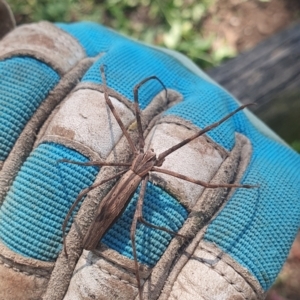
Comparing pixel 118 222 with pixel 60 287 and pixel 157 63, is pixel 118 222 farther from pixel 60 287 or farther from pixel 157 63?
pixel 157 63

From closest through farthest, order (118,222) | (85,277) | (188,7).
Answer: (85,277), (118,222), (188,7)

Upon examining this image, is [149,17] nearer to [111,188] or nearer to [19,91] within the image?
[19,91]

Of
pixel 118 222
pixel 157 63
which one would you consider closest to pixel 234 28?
pixel 157 63

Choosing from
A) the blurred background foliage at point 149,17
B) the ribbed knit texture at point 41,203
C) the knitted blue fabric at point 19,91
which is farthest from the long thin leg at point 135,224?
the blurred background foliage at point 149,17

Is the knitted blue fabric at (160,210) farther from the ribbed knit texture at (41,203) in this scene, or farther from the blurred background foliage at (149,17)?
the blurred background foliage at (149,17)

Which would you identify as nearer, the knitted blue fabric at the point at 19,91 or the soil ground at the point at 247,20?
the knitted blue fabric at the point at 19,91

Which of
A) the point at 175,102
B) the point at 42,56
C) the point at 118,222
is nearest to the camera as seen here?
the point at 118,222
